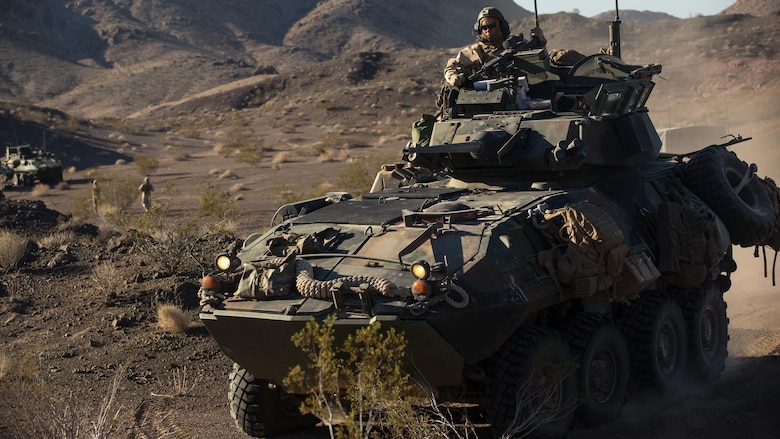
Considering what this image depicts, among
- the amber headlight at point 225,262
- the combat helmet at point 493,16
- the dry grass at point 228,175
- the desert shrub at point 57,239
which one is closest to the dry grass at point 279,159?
the dry grass at point 228,175

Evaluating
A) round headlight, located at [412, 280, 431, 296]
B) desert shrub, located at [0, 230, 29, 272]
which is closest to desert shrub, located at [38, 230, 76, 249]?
desert shrub, located at [0, 230, 29, 272]

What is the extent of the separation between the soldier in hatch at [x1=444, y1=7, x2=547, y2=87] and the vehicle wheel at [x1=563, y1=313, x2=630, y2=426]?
3.77 meters

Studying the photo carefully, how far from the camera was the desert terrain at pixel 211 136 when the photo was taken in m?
10.6

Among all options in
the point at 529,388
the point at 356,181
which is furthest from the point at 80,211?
the point at 529,388

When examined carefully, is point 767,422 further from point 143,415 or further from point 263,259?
point 143,415

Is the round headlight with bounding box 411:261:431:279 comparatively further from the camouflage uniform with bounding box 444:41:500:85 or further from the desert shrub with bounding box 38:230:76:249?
the desert shrub with bounding box 38:230:76:249

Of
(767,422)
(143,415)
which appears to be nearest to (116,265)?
(143,415)

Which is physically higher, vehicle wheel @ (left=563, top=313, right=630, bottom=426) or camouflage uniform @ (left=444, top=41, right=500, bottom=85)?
camouflage uniform @ (left=444, top=41, right=500, bottom=85)

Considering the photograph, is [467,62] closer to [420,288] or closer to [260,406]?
[260,406]

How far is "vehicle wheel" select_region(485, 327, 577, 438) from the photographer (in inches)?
316

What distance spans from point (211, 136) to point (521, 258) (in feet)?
152

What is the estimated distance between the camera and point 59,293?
49.8 feet

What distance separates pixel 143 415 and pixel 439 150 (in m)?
3.76

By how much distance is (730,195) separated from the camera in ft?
36.2
